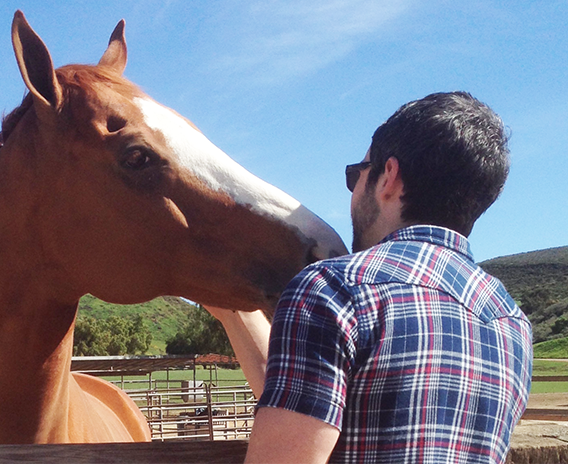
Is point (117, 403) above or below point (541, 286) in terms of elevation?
below

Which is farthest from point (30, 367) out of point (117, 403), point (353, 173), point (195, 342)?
point (195, 342)

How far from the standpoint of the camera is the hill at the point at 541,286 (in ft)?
206

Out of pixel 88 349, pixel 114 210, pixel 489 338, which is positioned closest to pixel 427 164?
pixel 489 338

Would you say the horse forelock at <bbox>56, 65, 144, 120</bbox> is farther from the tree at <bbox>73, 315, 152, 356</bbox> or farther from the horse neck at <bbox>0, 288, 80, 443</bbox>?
the tree at <bbox>73, 315, 152, 356</bbox>

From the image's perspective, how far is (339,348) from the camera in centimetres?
104

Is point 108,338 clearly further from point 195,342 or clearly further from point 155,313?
point 155,313

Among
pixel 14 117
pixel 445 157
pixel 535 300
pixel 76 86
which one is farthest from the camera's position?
pixel 535 300

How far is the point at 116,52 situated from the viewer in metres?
2.80

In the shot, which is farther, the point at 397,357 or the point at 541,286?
the point at 541,286

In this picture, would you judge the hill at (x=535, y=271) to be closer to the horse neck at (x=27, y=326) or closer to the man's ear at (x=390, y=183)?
the horse neck at (x=27, y=326)

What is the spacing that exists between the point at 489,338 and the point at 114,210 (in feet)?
4.27

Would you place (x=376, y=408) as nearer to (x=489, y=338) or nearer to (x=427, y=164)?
(x=489, y=338)

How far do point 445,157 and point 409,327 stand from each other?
0.39 metres

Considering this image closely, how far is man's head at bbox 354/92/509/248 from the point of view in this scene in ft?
4.26
